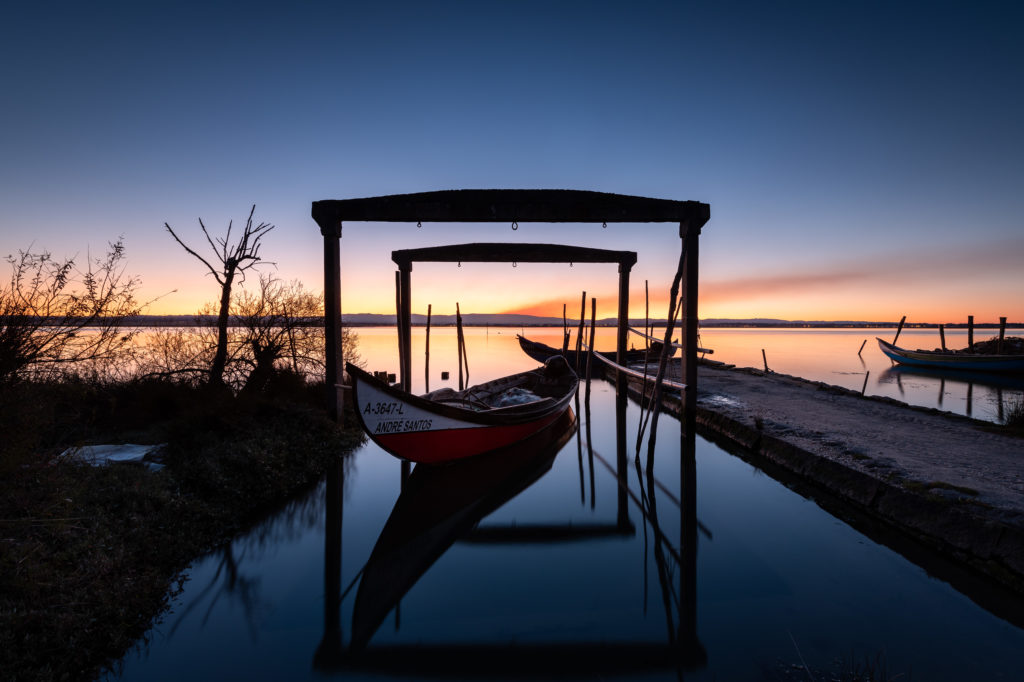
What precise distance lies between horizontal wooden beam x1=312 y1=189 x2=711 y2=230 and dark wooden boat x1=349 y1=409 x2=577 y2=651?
534 centimetres

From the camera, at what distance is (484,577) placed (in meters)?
5.41

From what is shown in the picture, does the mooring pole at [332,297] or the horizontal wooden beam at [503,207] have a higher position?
the horizontal wooden beam at [503,207]

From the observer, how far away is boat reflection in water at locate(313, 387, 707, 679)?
3.89m

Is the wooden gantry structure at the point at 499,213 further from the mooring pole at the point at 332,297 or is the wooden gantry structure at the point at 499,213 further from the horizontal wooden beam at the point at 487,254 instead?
the horizontal wooden beam at the point at 487,254

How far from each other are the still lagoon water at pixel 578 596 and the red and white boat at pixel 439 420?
3.03 ft

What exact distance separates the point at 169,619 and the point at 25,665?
1.35 metres

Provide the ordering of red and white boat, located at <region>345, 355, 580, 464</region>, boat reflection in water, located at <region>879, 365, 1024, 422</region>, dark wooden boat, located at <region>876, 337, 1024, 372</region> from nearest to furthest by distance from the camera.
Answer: red and white boat, located at <region>345, 355, 580, 464</region>
boat reflection in water, located at <region>879, 365, 1024, 422</region>
dark wooden boat, located at <region>876, 337, 1024, 372</region>

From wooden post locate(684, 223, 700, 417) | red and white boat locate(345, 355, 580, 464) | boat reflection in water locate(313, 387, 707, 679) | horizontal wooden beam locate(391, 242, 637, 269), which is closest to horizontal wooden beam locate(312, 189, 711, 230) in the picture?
wooden post locate(684, 223, 700, 417)

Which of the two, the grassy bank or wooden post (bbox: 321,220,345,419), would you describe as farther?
wooden post (bbox: 321,220,345,419)

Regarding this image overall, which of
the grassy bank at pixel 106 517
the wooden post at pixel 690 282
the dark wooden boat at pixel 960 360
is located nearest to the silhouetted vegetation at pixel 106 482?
the grassy bank at pixel 106 517

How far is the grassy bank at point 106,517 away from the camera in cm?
339

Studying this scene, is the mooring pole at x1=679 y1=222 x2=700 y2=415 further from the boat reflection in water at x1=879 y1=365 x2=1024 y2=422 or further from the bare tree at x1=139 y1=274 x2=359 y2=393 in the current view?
the boat reflection in water at x1=879 y1=365 x2=1024 y2=422

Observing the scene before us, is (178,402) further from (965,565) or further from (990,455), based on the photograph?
(990,455)

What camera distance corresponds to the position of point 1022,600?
4.40 metres
